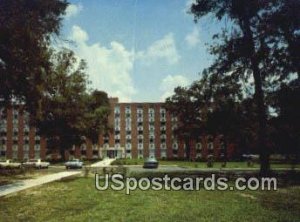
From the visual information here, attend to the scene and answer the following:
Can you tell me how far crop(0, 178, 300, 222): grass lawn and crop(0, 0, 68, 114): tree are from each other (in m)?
9.39

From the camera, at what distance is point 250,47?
3017cm

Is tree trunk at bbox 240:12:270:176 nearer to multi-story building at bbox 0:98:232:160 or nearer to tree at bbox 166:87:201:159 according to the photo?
tree at bbox 166:87:201:159

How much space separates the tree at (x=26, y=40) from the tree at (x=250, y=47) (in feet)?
Answer: 34.0

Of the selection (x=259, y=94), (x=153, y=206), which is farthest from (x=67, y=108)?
(x=153, y=206)

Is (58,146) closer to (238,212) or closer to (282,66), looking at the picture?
(282,66)

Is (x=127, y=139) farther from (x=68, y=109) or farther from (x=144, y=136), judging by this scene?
(x=68, y=109)

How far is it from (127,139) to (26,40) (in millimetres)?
106884

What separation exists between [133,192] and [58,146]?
215ft

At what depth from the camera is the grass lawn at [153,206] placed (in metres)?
13.6

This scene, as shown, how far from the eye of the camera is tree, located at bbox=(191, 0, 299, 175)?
95.3 feet

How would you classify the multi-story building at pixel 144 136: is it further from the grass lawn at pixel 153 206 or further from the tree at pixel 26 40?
the grass lawn at pixel 153 206

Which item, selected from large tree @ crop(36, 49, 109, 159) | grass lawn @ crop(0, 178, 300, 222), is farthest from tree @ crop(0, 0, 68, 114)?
large tree @ crop(36, 49, 109, 159)

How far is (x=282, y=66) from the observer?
94.2ft

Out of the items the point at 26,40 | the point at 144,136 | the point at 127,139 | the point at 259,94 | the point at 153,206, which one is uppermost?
the point at 26,40
